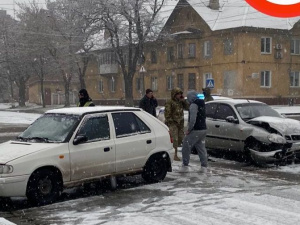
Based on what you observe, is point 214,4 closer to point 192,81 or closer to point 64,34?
point 192,81

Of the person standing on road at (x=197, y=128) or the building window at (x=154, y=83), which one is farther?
the building window at (x=154, y=83)

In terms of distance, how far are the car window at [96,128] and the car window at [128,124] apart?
0.22 metres

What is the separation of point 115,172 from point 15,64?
54174mm

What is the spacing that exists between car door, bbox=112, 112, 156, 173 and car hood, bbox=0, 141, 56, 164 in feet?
4.34

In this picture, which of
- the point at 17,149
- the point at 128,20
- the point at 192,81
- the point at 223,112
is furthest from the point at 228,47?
the point at 17,149

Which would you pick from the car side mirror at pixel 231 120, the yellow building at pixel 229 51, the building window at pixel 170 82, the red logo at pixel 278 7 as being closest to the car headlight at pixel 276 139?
the car side mirror at pixel 231 120

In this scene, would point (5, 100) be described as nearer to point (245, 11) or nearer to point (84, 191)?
point (245, 11)

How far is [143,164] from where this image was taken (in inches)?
351

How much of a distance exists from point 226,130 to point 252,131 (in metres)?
0.95

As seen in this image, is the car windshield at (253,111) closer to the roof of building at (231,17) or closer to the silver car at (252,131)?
the silver car at (252,131)

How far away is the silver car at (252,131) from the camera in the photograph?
35.7 feet

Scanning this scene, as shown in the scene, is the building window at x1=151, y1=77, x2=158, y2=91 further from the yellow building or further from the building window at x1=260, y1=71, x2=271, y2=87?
the building window at x1=260, y1=71, x2=271, y2=87

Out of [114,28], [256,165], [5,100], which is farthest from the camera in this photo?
[5,100]

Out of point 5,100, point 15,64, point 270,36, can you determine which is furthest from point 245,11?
point 5,100
